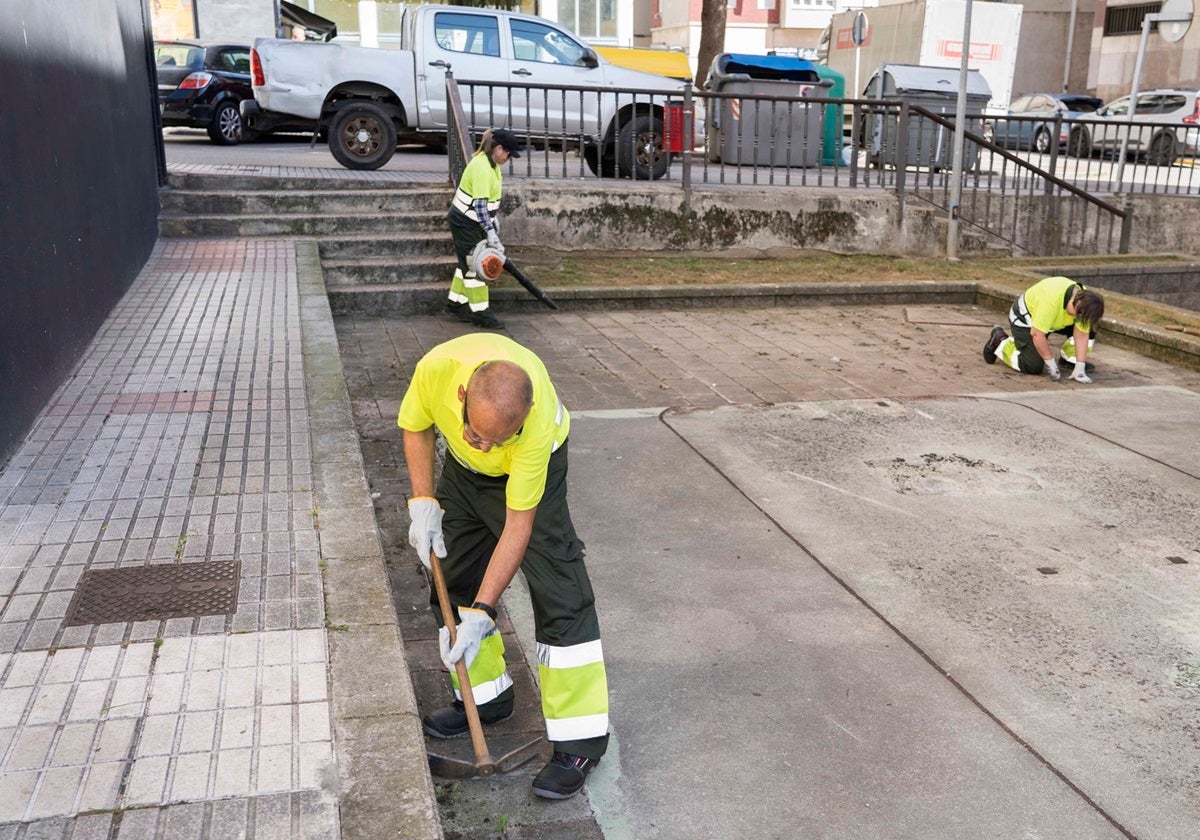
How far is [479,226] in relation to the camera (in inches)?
368

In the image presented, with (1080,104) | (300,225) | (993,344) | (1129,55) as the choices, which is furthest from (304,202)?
(1129,55)

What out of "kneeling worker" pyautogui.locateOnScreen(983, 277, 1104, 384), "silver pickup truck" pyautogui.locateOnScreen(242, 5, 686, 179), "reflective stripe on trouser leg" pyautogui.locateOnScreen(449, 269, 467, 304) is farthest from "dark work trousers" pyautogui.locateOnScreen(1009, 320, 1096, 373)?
"silver pickup truck" pyautogui.locateOnScreen(242, 5, 686, 179)

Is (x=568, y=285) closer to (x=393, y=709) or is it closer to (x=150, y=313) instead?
(x=150, y=313)

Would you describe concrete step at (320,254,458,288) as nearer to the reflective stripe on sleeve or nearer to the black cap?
the reflective stripe on sleeve

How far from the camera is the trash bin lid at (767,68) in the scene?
17.4m

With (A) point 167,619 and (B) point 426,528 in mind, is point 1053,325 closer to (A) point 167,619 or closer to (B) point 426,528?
(B) point 426,528

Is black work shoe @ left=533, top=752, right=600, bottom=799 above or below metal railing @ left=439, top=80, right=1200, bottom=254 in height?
below

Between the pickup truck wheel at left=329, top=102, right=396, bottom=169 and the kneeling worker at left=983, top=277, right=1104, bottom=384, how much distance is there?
7.62m

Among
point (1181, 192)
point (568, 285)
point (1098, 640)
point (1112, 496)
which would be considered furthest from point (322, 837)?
point (1181, 192)

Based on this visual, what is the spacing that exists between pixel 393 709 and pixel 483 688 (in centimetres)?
44

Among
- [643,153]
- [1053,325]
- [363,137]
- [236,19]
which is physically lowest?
[1053,325]

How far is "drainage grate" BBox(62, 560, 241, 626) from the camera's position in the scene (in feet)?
11.8

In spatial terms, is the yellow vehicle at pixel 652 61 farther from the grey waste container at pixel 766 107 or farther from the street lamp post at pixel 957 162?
the street lamp post at pixel 957 162

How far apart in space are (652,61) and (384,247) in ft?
33.6
